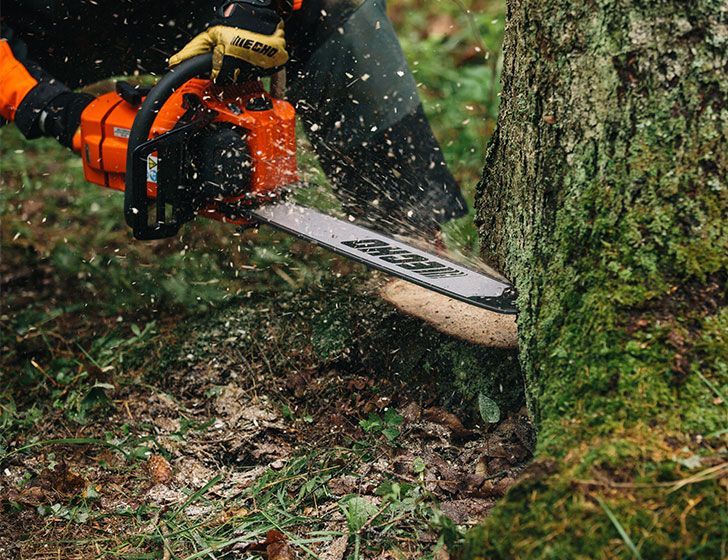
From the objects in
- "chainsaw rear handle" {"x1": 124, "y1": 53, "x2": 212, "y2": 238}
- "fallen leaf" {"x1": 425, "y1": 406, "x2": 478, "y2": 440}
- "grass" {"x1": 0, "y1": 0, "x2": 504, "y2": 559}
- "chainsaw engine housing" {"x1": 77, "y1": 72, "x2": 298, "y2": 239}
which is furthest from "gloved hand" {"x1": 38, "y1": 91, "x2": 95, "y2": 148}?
"fallen leaf" {"x1": 425, "y1": 406, "x2": 478, "y2": 440}

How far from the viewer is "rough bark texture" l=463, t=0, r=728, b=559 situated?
1298 millimetres

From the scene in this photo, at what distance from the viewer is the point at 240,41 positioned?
2256mm

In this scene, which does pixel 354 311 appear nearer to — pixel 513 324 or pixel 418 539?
pixel 513 324

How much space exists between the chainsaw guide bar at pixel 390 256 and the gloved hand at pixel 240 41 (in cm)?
43

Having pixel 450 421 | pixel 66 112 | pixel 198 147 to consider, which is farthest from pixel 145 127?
pixel 450 421

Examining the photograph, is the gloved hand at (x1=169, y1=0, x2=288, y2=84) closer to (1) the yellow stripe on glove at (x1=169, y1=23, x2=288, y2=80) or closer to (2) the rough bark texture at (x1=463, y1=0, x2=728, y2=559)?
(1) the yellow stripe on glove at (x1=169, y1=23, x2=288, y2=80)

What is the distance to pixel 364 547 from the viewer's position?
70.8 inches

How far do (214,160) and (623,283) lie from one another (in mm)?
1295

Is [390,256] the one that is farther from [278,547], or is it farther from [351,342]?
[278,547]

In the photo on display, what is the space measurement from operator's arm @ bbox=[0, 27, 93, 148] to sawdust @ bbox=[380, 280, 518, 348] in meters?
1.23

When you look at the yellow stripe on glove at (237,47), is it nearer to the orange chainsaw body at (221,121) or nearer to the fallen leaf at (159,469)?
the orange chainsaw body at (221,121)

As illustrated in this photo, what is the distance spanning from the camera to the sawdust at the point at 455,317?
7.29 ft

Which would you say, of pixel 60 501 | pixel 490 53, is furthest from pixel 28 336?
pixel 490 53

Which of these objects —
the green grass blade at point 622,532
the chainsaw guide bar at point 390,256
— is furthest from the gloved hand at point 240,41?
the green grass blade at point 622,532
